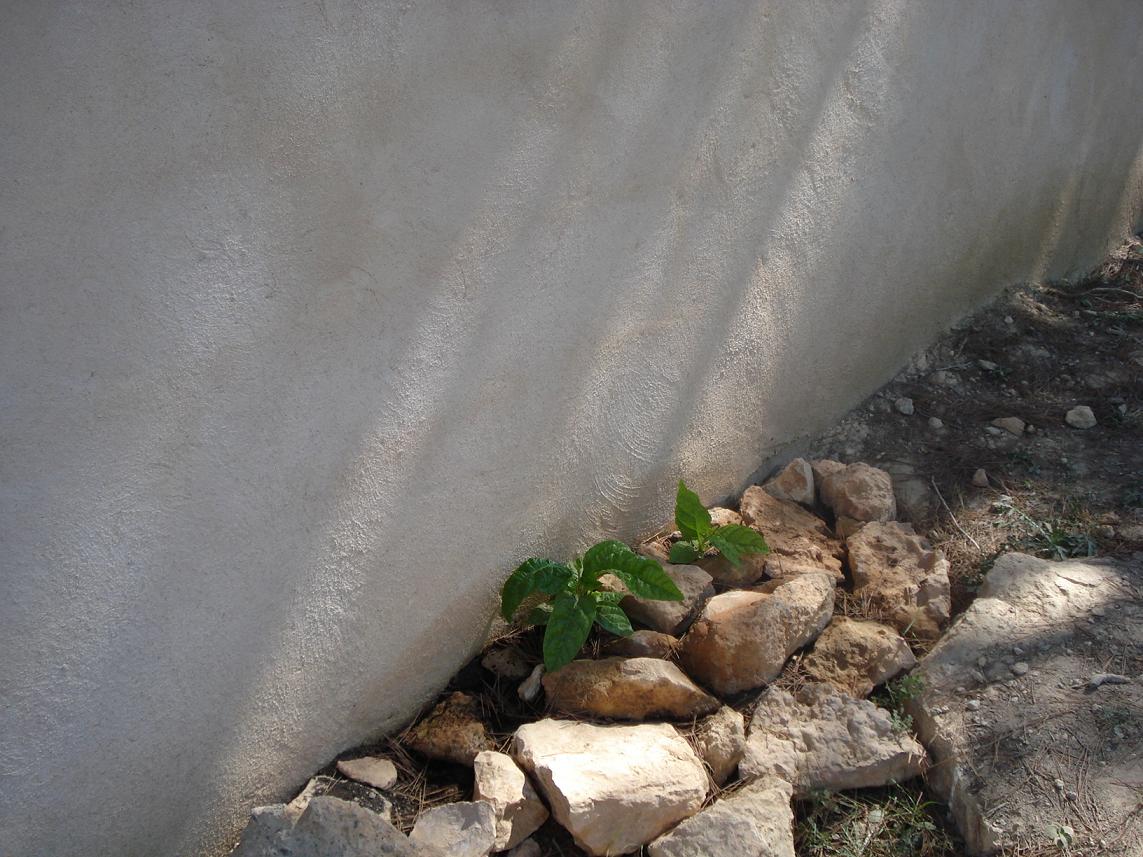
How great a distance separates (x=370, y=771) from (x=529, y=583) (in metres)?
0.56

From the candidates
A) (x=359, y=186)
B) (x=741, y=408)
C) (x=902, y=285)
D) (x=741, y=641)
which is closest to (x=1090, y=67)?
(x=902, y=285)

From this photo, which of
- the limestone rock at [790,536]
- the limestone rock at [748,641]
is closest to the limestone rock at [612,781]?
the limestone rock at [748,641]

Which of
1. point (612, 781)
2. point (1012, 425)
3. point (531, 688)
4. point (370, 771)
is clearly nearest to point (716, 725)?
point (612, 781)

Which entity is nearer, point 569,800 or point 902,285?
point 569,800

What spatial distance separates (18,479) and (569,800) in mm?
1214

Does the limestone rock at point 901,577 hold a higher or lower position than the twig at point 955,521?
lower

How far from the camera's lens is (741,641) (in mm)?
2443

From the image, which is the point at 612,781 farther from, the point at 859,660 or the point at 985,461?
the point at 985,461

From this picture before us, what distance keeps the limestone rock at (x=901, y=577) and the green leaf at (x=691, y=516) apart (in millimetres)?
434

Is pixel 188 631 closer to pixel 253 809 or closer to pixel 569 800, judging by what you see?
pixel 253 809

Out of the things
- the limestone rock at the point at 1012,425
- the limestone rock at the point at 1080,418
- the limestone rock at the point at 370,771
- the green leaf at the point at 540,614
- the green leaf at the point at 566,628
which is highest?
the limestone rock at the point at 1080,418

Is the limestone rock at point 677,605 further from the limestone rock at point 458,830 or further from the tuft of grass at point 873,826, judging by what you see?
the limestone rock at point 458,830

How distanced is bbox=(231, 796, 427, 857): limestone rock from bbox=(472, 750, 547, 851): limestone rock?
0.71ft

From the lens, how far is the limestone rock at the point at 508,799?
6.95 ft
